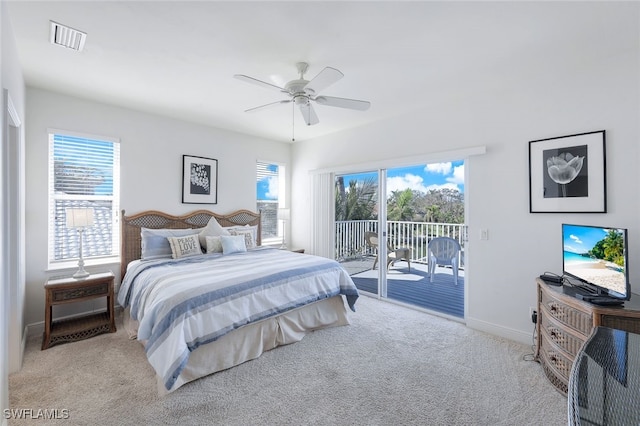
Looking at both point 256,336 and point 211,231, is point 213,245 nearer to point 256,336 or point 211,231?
point 211,231

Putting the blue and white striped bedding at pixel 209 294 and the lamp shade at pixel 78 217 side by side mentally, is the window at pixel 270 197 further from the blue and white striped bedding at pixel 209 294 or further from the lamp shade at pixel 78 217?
the lamp shade at pixel 78 217

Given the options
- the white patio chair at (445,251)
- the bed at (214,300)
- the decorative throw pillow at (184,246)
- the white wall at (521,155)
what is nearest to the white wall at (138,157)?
the bed at (214,300)

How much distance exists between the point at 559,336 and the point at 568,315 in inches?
8.1

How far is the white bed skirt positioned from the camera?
2.28 metres

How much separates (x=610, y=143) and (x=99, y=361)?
4771 mm

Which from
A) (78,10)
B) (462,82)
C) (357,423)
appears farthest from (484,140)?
(78,10)

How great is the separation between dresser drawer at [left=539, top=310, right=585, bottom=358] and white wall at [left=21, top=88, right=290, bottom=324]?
13.7ft

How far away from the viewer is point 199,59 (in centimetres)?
249

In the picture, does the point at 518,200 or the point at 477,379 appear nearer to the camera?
the point at 477,379

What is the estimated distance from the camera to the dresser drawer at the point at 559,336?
199 cm

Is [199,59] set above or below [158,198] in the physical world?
above

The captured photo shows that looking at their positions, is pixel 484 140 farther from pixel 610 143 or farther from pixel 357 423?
pixel 357 423

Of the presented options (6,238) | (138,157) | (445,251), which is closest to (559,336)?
(445,251)

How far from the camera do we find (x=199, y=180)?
436 cm
